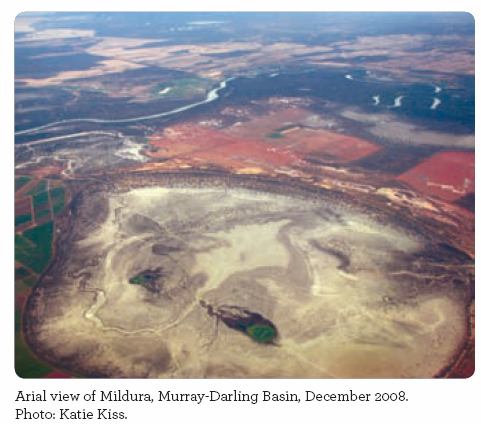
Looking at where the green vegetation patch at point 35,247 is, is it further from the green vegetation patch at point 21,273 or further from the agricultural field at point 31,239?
the green vegetation patch at point 21,273

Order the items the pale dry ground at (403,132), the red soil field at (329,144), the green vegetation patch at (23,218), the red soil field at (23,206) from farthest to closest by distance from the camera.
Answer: the pale dry ground at (403,132) → the red soil field at (329,144) → the red soil field at (23,206) → the green vegetation patch at (23,218)

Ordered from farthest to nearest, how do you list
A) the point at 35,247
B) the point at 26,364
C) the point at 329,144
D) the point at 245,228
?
the point at 329,144 < the point at 245,228 < the point at 35,247 < the point at 26,364

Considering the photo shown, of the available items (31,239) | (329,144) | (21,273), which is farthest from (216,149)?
(21,273)

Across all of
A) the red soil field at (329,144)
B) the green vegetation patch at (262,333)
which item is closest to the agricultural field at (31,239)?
the green vegetation patch at (262,333)

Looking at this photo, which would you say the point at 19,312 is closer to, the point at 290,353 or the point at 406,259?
the point at 290,353

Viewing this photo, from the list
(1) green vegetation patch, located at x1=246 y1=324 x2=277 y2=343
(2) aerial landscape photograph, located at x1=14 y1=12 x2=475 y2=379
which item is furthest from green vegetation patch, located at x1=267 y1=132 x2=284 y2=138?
(1) green vegetation patch, located at x1=246 y1=324 x2=277 y2=343

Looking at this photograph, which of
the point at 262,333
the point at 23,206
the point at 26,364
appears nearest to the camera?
the point at 26,364

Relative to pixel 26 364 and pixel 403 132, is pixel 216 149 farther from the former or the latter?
pixel 26 364
